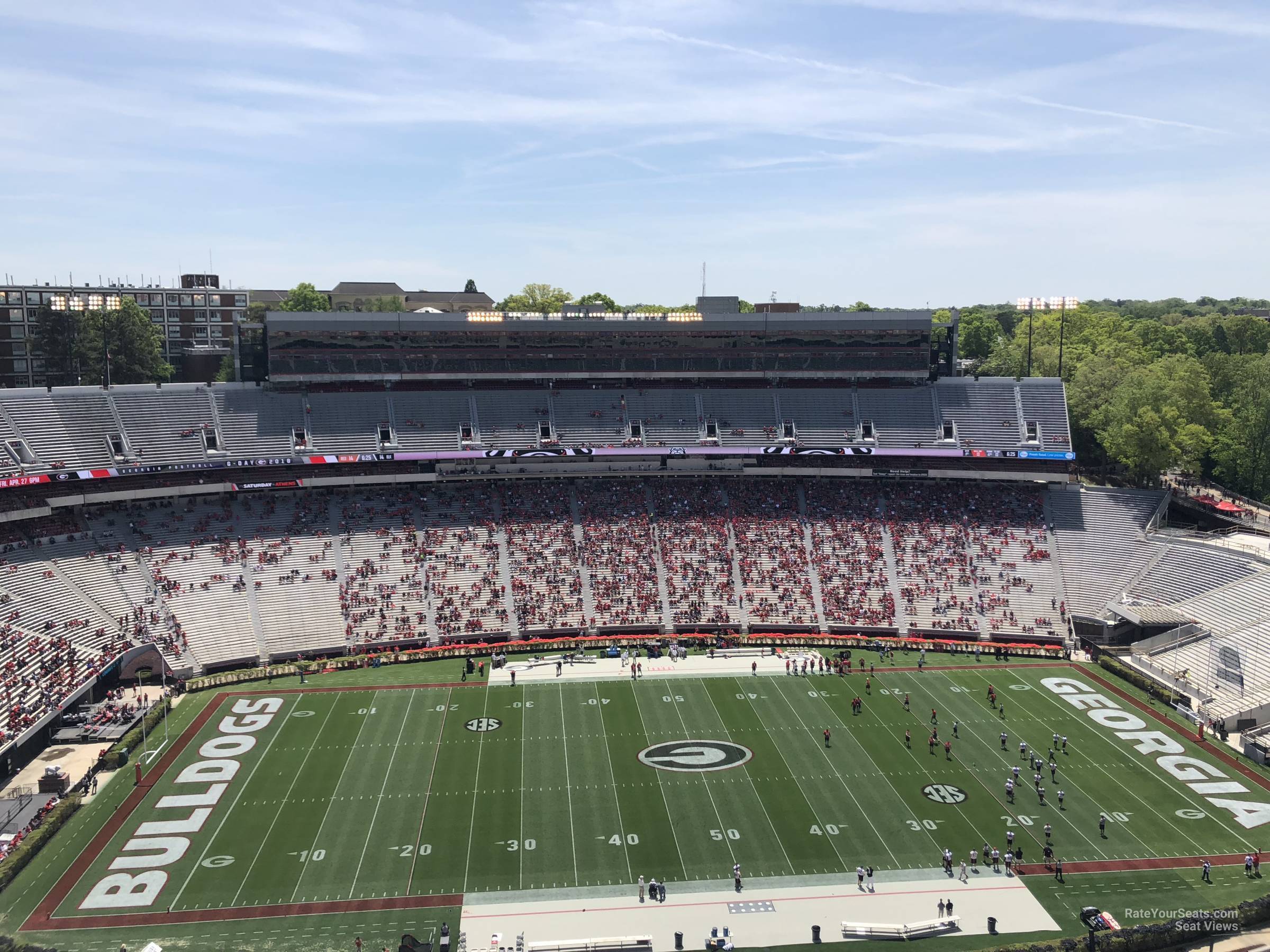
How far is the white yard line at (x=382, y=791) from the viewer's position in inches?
1238

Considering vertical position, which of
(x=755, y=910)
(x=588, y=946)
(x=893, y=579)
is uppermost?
(x=893, y=579)

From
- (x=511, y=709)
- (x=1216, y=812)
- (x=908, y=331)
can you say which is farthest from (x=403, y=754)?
(x=908, y=331)

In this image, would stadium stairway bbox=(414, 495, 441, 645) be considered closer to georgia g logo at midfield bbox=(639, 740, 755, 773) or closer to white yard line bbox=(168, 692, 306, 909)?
white yard line bbox=(168, 692, 306, 909)

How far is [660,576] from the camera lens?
190ft

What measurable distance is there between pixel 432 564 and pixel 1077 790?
34.9 meters

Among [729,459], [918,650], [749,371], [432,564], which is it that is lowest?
[918,650]

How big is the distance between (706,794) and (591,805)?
439 cm

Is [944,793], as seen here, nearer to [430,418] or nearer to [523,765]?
[523,765]

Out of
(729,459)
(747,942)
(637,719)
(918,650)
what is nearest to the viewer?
(747,942)

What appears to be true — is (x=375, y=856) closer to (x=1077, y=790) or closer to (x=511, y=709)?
(x=511, y=709)

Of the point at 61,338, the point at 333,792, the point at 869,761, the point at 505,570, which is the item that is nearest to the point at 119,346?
the point at 61,338

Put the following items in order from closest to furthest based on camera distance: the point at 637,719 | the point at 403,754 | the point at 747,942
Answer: the point at 747,942 → the point at 403,754 → the point at 637,719

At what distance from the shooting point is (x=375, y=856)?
1280 inches

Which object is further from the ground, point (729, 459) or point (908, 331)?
point (908, 331)
